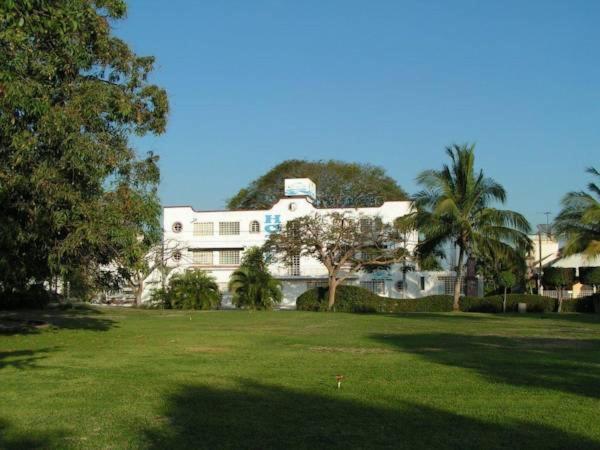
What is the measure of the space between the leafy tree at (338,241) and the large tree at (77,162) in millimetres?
28656

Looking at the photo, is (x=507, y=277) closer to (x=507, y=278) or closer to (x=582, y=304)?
(x=507, y=278)

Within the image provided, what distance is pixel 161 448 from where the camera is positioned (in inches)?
278

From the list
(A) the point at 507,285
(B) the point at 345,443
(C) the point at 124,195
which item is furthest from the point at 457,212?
(B) the point at 345,443

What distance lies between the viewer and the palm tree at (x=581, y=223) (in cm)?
3600

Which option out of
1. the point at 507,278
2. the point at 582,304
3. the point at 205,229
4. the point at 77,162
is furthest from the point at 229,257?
the point at 77,162

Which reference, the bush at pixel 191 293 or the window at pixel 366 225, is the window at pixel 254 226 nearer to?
the bush at pixel 191 293

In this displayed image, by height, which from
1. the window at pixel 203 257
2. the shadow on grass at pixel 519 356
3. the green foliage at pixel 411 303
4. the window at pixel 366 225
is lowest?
the shadow on grass at pixel 519 356

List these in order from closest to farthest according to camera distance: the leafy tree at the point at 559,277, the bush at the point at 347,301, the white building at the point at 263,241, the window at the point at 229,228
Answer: the bush at the point at 347,301 → the leafy tree at the point at 559,277 → the white building at the point at 263,241 → the window at the point at 229,228

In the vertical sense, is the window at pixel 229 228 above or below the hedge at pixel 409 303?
above

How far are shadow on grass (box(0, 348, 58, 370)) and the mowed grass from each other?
0.04m

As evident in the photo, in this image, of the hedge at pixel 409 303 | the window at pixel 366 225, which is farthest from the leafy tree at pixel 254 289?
the window at pixel 366 225

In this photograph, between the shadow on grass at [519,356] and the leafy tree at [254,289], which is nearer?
the shadow on grass at [519,356]

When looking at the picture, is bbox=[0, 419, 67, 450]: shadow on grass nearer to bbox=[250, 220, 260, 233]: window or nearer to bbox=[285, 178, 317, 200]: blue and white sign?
bbox=[250, 220, 260, 233]: window

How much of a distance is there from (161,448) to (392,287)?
5526 cm
